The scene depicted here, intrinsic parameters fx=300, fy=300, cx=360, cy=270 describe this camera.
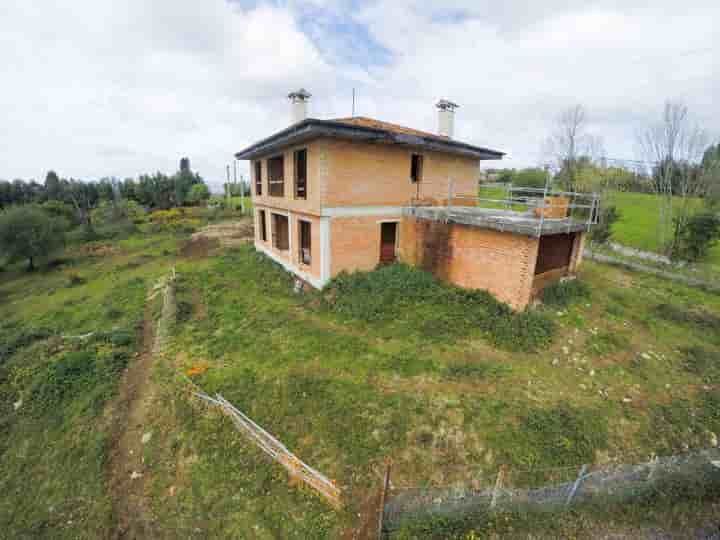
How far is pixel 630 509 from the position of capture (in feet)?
14.8

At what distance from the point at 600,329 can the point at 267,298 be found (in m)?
10.9

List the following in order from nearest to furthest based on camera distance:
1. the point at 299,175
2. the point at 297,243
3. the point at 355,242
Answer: the point at 355,242 → the point at 299,175 → the point at 297,243

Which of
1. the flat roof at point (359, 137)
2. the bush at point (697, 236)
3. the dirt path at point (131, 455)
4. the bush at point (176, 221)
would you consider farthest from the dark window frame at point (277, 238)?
the bush at point (697, 236)

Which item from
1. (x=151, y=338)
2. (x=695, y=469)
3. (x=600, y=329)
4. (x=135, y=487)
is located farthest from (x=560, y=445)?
(x=151, y=338)

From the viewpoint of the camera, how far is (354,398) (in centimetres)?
631

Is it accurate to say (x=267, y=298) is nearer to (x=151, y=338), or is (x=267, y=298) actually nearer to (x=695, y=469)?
(x=151, y=338)

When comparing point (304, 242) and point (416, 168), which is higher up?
Answer: point (416, 168)

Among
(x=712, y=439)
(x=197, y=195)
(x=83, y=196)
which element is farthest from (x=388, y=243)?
(x=83, y=196)

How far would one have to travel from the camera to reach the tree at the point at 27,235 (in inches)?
902

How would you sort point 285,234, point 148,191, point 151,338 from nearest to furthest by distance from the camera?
point 151,338 → point 285,234 → point 148,191

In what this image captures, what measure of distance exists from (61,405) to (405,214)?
11.9 m

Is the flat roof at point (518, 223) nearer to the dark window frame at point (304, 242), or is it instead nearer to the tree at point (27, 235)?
the dark window frame at point (304, 242)

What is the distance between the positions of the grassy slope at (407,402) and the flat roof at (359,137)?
5875 mm

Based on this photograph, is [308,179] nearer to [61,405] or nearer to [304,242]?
[304,242]
